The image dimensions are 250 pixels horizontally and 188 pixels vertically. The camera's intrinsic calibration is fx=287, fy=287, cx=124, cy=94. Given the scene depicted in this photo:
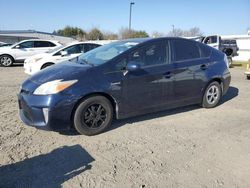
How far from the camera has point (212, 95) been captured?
21.4 ft

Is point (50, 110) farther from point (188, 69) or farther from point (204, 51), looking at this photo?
point (204, 51)

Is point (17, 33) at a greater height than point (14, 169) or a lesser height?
greater

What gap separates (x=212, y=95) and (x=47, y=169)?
13.9 ft

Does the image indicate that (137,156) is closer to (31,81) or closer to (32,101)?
(32,101)

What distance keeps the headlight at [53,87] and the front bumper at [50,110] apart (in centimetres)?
8

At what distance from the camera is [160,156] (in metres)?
4.08

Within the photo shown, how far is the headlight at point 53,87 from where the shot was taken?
4457 mm

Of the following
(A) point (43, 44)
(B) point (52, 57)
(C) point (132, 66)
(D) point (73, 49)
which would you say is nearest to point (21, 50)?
(A) point (43, 44)

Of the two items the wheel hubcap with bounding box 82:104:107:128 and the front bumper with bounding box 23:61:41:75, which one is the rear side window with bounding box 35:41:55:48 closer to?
the front bumper with bounding box 23:61:41:75

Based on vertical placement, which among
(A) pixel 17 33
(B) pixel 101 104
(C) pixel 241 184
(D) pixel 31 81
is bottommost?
(C) pixel 241 184

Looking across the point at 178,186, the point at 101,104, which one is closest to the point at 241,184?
the point at 178,186

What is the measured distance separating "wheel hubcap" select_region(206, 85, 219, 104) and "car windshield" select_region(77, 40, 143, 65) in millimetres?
2128

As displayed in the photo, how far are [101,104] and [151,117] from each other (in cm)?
138

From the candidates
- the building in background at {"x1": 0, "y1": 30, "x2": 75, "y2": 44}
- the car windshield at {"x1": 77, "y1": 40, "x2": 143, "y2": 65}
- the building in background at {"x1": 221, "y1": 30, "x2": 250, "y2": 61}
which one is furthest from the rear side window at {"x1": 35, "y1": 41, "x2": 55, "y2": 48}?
the building in background at {"x1": 0, "y1": 30, "x2": 75, "y2": 44}
